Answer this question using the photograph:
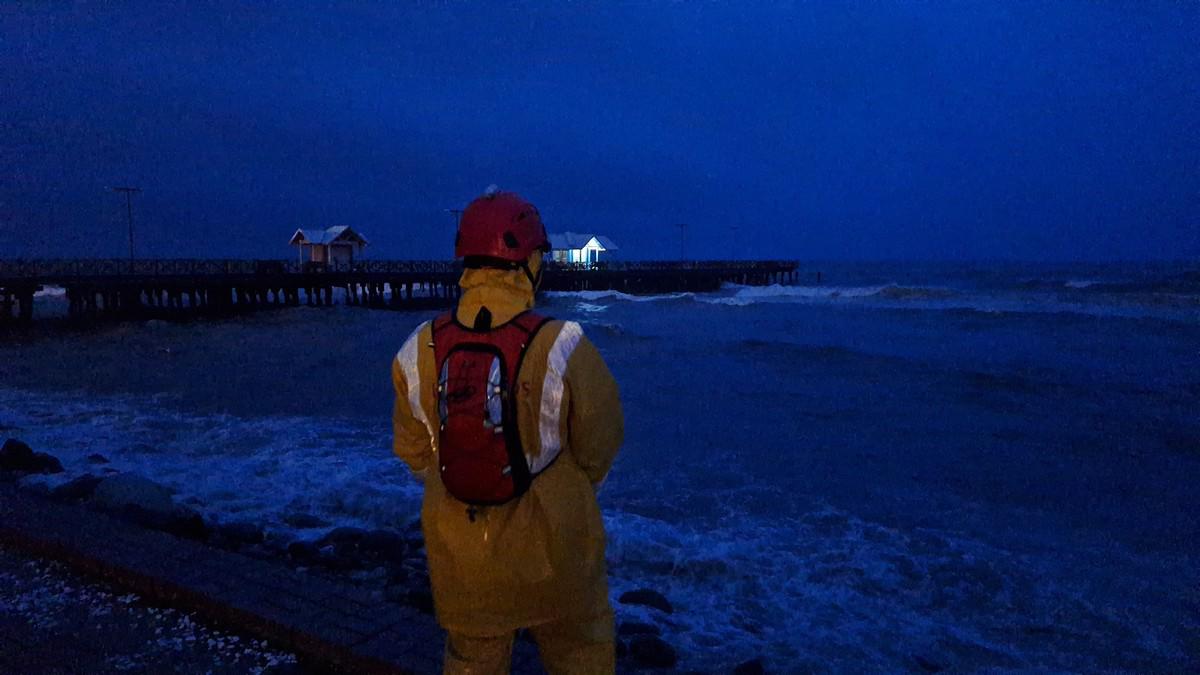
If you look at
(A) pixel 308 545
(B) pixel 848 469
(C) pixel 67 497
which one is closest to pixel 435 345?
(A) pixel 308 545

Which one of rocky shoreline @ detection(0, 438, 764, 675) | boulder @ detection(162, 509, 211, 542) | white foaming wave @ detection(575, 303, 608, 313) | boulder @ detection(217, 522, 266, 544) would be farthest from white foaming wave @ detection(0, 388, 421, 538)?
white foaming wave @ detection(575, 303, 608, 313)

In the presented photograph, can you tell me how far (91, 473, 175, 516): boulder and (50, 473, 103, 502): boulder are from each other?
187mm

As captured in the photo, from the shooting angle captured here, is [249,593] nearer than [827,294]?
Yes

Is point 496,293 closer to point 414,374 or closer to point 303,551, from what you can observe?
point 414,374

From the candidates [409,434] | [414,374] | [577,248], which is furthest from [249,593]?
[577,248]

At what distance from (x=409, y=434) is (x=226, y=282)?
4074cm

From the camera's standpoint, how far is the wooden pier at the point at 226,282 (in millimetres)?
33969

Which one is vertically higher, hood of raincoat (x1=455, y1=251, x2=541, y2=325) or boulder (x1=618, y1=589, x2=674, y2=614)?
hood of raincoat (x1=455, y1=251, x2=541, y2=325)

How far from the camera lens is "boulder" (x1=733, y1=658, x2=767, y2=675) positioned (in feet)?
13.3

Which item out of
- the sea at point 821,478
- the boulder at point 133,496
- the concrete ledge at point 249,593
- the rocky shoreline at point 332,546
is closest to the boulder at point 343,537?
the rocky shoreline at point 332,546

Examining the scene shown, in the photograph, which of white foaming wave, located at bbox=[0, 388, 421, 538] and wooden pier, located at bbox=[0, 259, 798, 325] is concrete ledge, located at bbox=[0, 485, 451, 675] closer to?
white foaming wave, located at bbox=[0, 388, 421, 538]

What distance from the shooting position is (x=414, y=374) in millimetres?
1786

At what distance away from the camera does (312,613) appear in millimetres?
3447

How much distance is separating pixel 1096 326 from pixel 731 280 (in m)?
40.7
